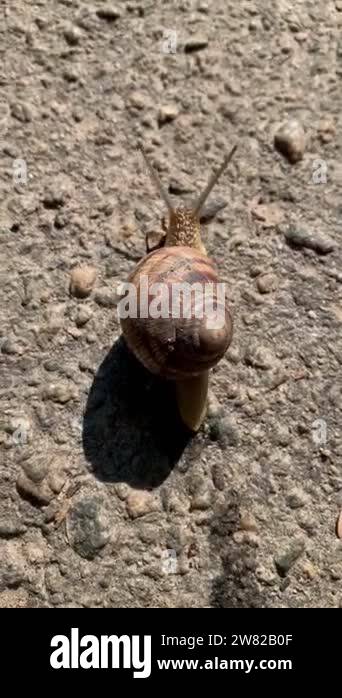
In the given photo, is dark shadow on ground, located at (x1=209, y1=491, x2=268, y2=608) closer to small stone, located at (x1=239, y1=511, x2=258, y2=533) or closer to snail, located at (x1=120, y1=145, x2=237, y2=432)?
small stone, located at (x1=239, y1=511, x2=258, y2=533)

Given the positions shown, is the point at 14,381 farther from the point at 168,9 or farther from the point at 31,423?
the point at 168,9

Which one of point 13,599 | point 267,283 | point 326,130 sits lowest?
point 13,599

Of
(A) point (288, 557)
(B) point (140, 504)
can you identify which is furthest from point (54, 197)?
(A) point (288, 557)

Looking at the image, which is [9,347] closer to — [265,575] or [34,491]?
[34,491]

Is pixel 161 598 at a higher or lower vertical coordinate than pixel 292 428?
lower

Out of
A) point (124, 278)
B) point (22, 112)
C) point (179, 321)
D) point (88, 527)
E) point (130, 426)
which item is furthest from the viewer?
point (22, 112)

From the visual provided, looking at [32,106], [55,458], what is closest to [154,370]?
[55,458]

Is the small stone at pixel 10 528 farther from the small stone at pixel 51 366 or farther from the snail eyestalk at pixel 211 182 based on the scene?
the snail eyestalk at pixel 211 182
